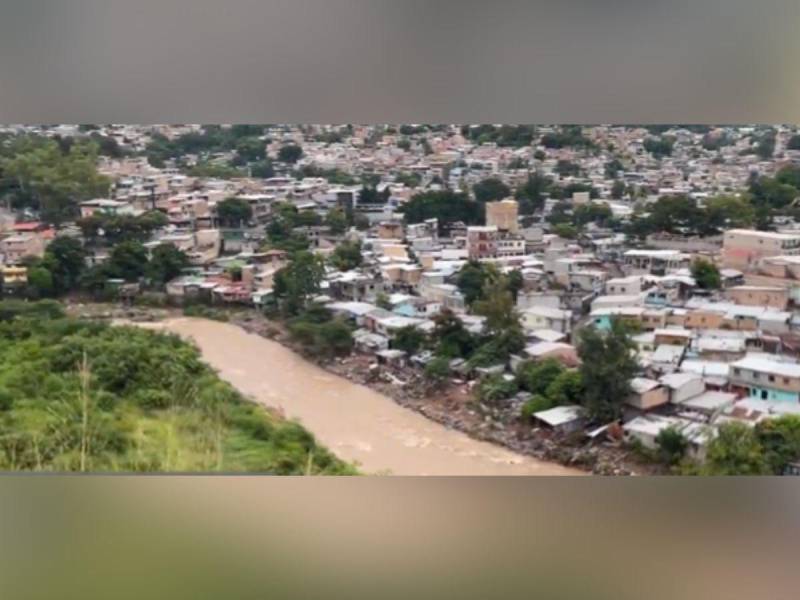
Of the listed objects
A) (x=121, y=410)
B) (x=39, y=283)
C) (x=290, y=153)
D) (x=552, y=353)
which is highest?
(x=290, y=153)

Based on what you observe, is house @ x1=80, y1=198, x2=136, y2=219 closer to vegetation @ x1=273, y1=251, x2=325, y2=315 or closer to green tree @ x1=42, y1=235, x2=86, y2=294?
green tree @ x1=42, y1=235, x2=86, y2=294

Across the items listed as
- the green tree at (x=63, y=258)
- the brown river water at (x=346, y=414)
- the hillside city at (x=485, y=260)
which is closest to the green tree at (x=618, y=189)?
the hillside city at (x=485, y=260)

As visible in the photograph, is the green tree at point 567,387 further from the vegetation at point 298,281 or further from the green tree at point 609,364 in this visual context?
the vegetation at point 298,281

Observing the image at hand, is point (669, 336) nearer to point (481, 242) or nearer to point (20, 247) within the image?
point (481, 242)

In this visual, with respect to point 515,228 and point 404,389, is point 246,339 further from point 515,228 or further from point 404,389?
point 515,228

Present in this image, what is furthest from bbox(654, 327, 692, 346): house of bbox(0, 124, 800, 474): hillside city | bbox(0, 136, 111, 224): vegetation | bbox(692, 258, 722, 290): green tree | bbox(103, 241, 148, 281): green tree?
bbox(0, 136, 111, 224): vegetation

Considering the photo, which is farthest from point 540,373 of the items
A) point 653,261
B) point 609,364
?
point 653,261
